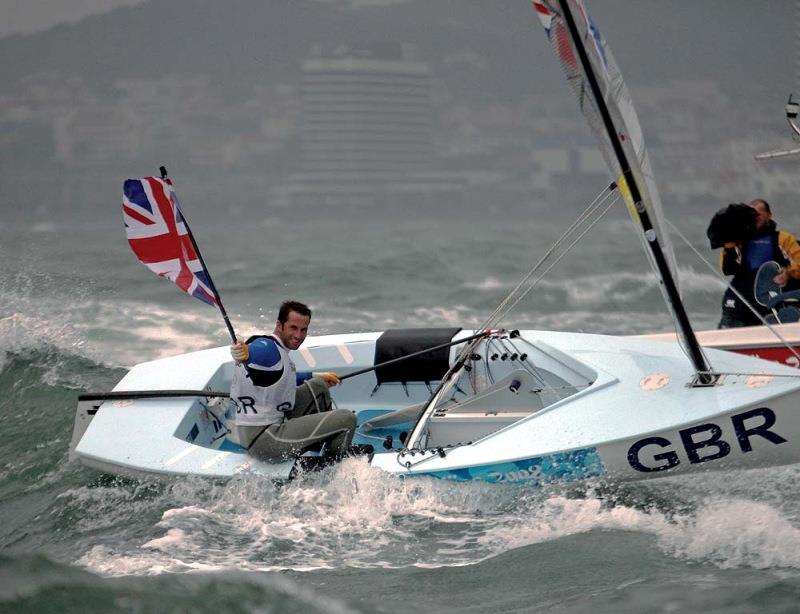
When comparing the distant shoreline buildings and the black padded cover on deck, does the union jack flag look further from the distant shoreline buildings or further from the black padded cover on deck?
the distant shoreline buildings

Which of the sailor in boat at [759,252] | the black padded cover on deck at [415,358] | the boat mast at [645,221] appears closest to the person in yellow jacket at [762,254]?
the sailor in boat at [759,252]

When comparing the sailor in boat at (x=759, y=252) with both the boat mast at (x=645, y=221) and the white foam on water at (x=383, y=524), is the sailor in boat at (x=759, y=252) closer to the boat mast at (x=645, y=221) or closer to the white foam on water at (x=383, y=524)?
the boat mast at (x=645, y=221)

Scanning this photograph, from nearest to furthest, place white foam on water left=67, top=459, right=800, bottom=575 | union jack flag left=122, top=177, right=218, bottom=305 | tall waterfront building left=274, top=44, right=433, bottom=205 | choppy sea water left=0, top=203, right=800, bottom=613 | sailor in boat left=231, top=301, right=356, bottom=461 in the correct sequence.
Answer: choppy sea water left=0, top=203, right=800, bottom=613 < white foam on water left=67, top=459, right=800, bottom=575 < sailor in boat left=231, top=301, right=356, bottom=461 < union jack flag left=122, top=177, right=218, bottom=305 < tall waterfront building left=274, top=44, right=433, bottom=205

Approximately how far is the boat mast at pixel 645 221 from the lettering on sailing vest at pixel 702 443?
0.27 meters

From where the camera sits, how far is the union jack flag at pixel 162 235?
4.40 metres

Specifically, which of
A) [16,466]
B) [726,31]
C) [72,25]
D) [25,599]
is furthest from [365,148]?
[25,599]

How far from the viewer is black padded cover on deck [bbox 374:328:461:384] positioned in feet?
16.6

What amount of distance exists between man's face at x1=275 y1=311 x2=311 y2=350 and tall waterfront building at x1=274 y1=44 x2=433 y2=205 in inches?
866

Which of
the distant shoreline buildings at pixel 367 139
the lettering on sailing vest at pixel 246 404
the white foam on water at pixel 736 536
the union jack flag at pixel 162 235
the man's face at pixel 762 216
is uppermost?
the distant shoreline buildings at pixel 367 139

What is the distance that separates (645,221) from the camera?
385 centimetres

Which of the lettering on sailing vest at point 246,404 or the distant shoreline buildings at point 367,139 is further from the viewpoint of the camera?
the distant shoreline buildings at point 367,139

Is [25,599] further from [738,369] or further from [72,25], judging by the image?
[72,25]

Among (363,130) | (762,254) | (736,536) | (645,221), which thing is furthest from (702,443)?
(363,130)

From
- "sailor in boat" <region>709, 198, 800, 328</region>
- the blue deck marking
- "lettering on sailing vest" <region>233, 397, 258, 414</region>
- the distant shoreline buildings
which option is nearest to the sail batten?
the blue deck marking
